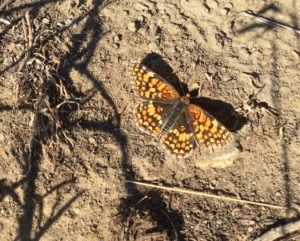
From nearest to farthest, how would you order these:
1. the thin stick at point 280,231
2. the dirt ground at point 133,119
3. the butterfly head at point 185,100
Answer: the thin stick at point 280,231 → the dirt ground at point 133,119 → the butterfly head at point 185,100

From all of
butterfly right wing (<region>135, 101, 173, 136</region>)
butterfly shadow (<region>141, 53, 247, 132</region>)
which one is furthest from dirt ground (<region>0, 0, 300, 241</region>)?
butterfly right wing (<region>135, 101, 173, 136</region>)

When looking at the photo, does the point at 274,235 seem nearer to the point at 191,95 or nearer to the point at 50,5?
the point at 191,95

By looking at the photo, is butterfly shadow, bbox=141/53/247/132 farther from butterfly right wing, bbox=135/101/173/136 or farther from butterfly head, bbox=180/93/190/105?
butterfly right wing, bbox=135/101/173/136

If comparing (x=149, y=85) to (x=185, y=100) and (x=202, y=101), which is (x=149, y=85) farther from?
(x=202, y=101)

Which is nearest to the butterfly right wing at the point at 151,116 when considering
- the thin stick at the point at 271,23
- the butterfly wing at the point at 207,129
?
the butterfly wing at the point at 207,129

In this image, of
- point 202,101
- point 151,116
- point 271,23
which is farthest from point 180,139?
point 271,23

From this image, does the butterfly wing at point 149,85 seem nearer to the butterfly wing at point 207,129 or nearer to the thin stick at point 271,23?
the butterfly wing at point 207,129

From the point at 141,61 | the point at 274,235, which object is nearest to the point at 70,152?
the point at 141,61
